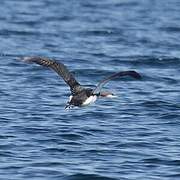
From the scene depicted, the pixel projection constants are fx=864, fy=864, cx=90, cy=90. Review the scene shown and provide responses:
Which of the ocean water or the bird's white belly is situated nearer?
the ocean water

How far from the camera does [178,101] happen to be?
74.4ft

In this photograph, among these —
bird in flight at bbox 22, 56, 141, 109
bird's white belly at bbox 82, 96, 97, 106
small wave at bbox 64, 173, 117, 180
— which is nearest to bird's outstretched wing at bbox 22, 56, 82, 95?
bird in flight at bbox 22, 56, 141, 109

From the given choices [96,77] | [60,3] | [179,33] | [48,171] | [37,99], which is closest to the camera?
[48,171]

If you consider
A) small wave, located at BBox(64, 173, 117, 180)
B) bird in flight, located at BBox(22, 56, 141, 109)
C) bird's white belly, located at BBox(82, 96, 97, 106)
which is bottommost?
small wave, located at BBox(64, 173, 117, 180)

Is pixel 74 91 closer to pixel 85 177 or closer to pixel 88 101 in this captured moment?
pixel 88 101

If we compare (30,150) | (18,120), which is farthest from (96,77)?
(30,150)

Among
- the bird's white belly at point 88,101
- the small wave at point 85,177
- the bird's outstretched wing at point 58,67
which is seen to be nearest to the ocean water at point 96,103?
the small wave at point 85,177

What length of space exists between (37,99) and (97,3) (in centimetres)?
2330

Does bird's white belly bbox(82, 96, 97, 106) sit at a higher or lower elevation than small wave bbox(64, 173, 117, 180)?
higher

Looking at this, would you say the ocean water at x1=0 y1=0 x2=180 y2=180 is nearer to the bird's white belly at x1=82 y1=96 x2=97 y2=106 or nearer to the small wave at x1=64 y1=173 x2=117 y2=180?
the small wave at x1=64 y1=173 x2=117 y2=180

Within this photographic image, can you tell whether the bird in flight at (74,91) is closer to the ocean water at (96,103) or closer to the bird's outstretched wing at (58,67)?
the bird's outstretched wing at (58,67)

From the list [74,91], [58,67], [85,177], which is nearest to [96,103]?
[74,91]

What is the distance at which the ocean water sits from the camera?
16250mm

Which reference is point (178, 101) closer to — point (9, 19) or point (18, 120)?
point (18, 120)
